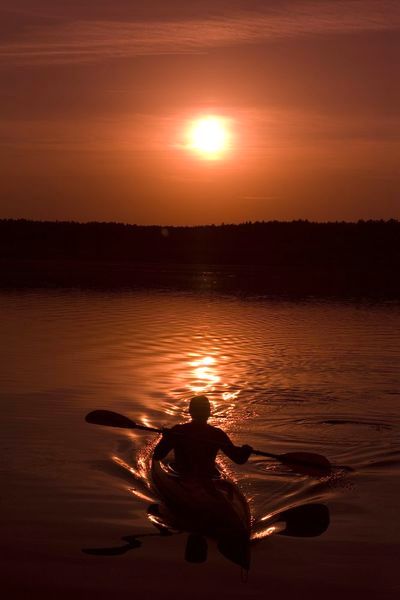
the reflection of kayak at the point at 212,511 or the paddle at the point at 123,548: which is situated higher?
the reflection of kayak at the point at 212,511

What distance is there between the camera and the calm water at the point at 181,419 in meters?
10.5

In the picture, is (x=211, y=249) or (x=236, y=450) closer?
(x=236, y=450)

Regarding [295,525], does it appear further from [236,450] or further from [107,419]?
[107,419]

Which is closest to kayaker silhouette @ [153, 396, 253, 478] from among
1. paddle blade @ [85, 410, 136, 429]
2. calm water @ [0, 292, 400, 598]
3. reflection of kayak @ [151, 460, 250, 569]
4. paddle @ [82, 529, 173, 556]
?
reflection of kayak @ [151, 460, 250, 569]

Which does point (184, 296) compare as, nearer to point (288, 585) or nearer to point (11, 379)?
point (11, 379)

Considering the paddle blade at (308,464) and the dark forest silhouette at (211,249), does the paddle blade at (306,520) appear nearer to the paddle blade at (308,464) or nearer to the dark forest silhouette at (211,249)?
the paddle blade at (308,464)

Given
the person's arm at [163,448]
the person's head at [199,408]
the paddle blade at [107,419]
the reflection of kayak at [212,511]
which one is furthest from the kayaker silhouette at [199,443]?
the paddle blade at [107,419]

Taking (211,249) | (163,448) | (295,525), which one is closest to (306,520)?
(295,525)

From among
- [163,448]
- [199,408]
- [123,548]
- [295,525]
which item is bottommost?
[295,525]

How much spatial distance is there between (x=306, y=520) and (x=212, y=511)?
1440mm

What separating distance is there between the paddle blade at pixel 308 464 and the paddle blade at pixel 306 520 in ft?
1.91

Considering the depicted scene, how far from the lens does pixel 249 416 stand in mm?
18922

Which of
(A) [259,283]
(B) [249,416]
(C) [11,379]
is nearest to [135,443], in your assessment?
(B) [249,416]

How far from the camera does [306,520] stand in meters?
Answer: 11.7
